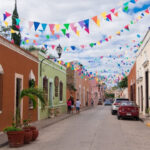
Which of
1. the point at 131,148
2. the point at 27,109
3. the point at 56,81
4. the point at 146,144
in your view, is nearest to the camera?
the point at 131,148

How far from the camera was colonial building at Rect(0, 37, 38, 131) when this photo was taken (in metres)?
12.1

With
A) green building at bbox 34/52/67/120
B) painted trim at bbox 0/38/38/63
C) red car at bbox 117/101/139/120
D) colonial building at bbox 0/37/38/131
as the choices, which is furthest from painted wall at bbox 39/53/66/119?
red car at bbox 117/101/139/120

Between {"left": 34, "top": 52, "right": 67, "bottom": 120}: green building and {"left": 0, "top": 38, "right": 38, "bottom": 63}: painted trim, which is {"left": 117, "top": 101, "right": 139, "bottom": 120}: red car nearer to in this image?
{"left": 34, "top": 52, "right": 67, "bottom": 120}: green building

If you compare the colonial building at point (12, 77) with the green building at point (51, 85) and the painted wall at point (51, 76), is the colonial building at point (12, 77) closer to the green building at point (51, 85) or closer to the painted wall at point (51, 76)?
the green building at point (51, 85)

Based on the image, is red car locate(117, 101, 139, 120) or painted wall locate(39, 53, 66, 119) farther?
painted wall locate(39, 53, 66, 119)

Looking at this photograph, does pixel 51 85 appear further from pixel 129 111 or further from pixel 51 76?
pixel 129 111

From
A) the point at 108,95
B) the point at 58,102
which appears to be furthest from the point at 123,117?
the point at 108,95

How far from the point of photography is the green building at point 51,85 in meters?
19.2

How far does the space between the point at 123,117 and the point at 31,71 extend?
29.1ft

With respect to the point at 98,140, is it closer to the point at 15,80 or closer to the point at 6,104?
the point at 6,104

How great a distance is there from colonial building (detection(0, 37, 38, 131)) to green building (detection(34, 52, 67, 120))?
220 centimetres

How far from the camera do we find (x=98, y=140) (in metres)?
9.70

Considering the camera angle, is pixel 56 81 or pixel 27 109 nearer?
pixel 27 109

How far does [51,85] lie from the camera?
22.2 metres
